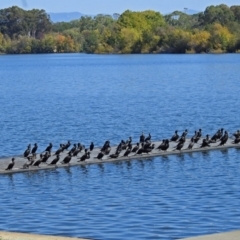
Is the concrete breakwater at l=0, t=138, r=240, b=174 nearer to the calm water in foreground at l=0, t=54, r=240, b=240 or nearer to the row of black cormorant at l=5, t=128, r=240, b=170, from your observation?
the row of black cormorant at l=5, t=128, r=240, b=170

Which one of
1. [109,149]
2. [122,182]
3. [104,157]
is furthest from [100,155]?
[122,182]

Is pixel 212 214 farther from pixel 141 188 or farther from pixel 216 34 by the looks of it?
pixel 216 34

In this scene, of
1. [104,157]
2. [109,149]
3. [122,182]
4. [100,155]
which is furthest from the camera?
[109,149]

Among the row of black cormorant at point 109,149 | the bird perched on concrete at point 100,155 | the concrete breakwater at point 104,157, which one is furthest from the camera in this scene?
the bird perched on concrete at point 100,155

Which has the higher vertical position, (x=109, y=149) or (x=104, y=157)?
(x=109, y=149)

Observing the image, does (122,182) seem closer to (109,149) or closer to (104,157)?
(104,157)

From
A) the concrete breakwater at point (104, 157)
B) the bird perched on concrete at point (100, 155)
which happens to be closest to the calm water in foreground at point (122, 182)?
the concrete breakwater at point (104, 157)

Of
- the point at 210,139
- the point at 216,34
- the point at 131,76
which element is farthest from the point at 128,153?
the point at 216,34

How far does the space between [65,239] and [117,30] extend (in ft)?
557

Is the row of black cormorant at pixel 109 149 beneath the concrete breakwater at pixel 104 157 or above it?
above

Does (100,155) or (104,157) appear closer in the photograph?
(100,155)

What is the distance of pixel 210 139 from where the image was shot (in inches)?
1431

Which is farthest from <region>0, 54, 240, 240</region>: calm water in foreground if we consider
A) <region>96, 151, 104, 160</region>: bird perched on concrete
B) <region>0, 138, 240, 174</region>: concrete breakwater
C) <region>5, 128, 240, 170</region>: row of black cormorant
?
<region>96, 151, 104, 160</region>: bird perched on concrete

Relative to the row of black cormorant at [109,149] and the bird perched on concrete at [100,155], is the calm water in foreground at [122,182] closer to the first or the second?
the row of black cormorant at [109,149]
